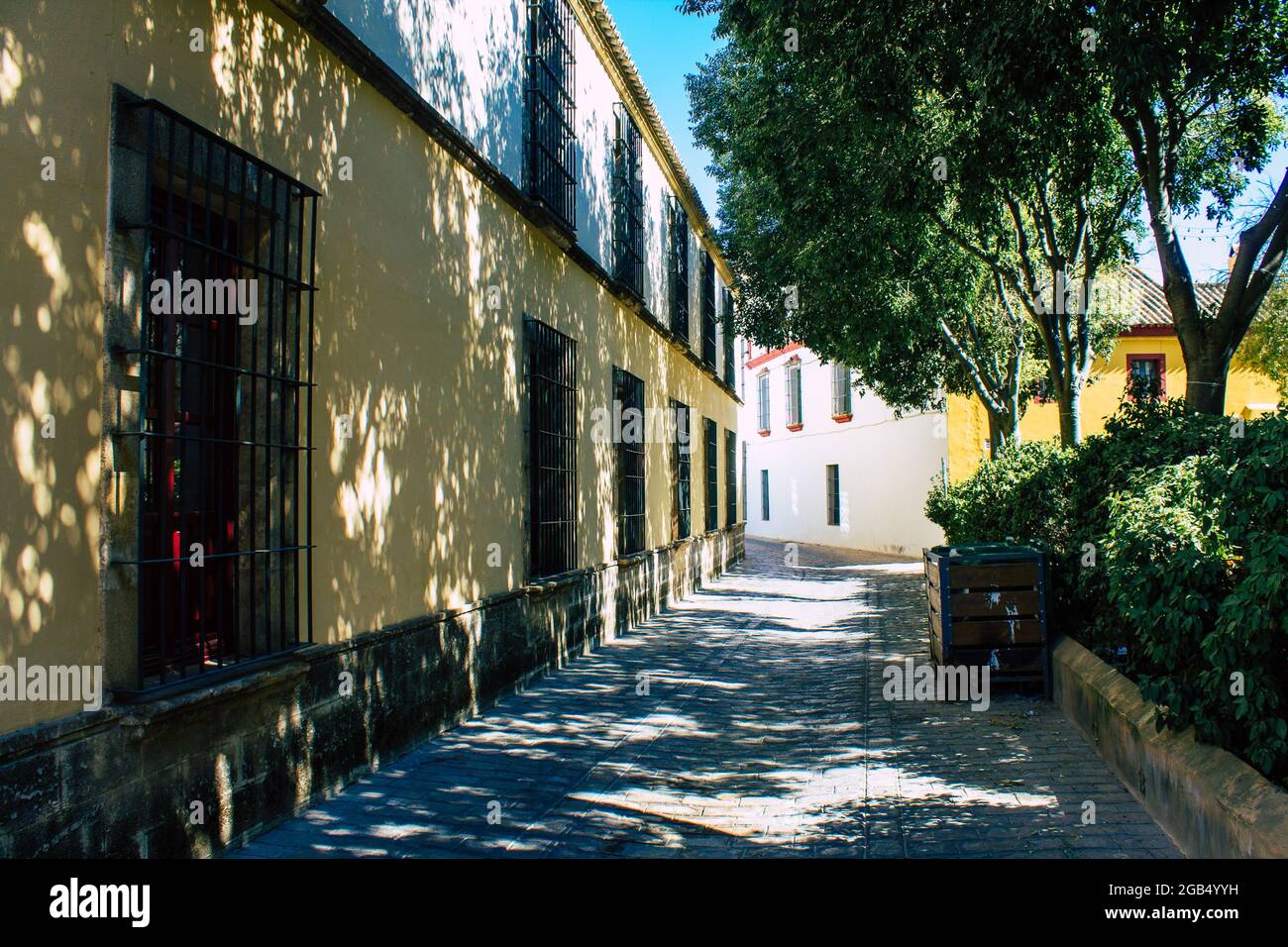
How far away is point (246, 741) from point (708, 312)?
1741 centimetres

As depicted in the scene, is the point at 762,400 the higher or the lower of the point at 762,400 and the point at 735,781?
the higher

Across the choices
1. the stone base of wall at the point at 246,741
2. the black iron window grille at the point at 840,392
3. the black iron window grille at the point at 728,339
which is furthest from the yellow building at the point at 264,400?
the black iron window grille at the point at 840,392

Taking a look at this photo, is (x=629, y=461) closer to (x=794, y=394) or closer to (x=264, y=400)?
(x=264, y=400)

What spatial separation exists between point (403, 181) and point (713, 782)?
4.23 m

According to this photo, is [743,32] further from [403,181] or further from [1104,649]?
[1104,649]

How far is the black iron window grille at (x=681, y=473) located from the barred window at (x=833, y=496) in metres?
12.1

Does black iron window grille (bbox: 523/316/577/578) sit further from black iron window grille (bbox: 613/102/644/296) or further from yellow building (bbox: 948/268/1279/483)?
yellow building (bbox: 948/268/1279/483)

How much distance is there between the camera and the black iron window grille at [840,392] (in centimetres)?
2753

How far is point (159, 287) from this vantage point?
4.04 m

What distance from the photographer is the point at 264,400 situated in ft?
15.6

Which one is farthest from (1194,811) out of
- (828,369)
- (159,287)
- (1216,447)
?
(828,369)

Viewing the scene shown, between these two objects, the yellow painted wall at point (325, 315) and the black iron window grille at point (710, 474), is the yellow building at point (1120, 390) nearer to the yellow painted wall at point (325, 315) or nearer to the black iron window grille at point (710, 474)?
the black iron window grille at point (710, 474)

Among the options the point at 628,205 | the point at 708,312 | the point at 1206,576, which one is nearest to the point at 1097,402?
the point at 708,312

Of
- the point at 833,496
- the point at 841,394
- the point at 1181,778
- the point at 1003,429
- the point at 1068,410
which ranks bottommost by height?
the point at 1181,778
